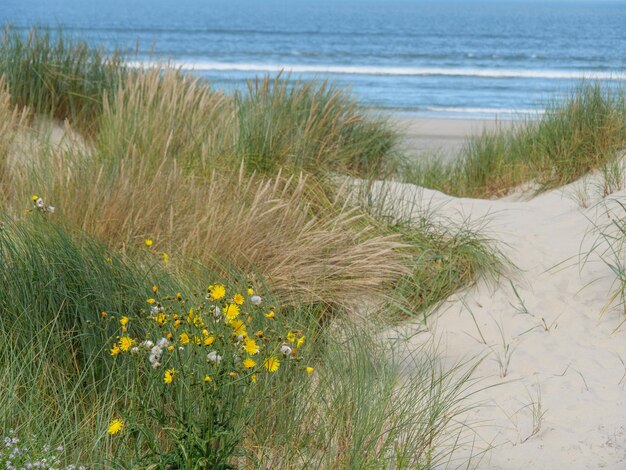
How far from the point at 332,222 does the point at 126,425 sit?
2203mm

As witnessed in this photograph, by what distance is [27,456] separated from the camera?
7.12ft

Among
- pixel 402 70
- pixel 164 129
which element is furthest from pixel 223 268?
pixel 402 70

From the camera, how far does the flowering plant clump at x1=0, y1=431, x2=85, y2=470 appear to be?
6.85 ft

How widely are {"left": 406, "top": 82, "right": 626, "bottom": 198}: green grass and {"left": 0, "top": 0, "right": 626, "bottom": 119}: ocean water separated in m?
2.14

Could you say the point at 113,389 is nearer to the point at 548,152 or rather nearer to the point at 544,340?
the point at 544,340

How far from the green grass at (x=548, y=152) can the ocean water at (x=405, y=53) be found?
214 centimetres

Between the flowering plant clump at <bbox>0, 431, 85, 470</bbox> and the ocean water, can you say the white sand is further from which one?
the ocean water

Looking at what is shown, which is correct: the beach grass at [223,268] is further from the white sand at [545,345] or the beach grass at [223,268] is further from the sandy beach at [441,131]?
the sandy beach at [441,131]

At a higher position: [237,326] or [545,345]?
[237,326]

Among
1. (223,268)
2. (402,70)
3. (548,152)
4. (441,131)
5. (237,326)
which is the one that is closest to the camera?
(237,326)

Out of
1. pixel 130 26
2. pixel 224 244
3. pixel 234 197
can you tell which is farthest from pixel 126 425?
pixel 130 26

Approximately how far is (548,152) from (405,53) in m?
30.1

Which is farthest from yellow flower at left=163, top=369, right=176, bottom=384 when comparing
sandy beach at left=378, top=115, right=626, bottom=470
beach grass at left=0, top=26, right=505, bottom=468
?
sandy beach at left=378, top=115, right=626, bottom=470

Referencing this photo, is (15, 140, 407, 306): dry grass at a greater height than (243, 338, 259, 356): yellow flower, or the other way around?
(243, 338, 259, 356): yellow flower
